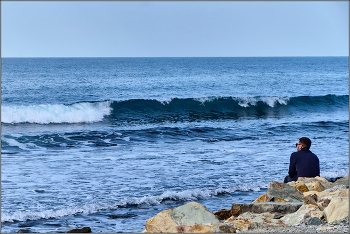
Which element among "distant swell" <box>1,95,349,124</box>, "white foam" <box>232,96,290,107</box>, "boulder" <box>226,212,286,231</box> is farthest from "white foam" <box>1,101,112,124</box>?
"boulder" <box>226,212,286,231</box>

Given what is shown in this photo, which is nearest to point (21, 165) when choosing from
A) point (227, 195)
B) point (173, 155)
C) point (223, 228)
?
point (173, 155)

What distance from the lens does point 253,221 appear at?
4359 millimetres

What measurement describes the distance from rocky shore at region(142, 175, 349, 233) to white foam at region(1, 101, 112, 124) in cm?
1374

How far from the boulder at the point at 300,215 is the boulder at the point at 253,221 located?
3.6 inches

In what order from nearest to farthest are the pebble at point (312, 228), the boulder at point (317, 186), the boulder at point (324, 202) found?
1. the pebble at point (312, 228)
2. the boulder at point (324, 202)
3. the boulder at point (317, 186)

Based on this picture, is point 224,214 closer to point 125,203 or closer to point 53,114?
point 125,203

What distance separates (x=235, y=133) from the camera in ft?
47.1

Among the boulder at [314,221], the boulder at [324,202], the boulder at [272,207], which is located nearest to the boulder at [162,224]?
the boulder at [272,207]

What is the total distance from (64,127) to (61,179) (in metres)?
8.26

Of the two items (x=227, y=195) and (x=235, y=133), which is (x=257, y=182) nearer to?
(x=227, y=195)

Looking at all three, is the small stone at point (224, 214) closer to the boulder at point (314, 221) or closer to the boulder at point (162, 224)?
the boulder at point (162, 224)

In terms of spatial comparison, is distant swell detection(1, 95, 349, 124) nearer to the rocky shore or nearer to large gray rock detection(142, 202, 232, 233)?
the rocky shore

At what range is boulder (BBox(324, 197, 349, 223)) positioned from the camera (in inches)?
153

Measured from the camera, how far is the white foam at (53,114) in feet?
56.3
